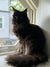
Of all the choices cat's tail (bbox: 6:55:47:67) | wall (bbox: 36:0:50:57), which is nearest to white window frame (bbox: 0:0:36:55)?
wall (bbox: 36:0:50:57)

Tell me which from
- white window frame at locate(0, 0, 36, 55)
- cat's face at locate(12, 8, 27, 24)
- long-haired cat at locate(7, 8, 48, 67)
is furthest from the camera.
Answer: white window frame at locate(0, 0, 36, 55)

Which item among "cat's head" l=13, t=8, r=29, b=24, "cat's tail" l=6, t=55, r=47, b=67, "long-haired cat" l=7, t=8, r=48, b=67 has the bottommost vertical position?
"cat's tail" l=6, t=55, r=47, b=67

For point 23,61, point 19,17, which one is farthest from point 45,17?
point 23,61

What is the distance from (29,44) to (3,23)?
20.9 inches

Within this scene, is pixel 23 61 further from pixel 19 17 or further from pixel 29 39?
pixel 19 17

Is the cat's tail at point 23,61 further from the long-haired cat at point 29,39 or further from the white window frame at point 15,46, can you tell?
the white window frame at point 15,46

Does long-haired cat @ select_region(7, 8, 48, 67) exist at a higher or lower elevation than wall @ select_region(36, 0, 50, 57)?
lower

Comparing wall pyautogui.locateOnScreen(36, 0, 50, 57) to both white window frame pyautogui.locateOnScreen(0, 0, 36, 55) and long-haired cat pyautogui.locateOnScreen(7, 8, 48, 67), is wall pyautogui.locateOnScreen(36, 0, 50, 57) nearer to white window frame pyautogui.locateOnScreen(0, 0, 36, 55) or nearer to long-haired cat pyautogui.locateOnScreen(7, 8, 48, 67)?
long-haired cat pyautogui.locateOnScreen(7, 8, 48, 67)

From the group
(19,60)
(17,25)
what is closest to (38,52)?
(19,60)

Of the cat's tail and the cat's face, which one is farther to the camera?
the cat's face

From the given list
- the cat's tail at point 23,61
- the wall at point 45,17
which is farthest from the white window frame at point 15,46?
the cat's tail at point 23,61

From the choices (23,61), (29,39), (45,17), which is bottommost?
(23,61)

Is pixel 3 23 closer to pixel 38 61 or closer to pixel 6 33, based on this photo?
pixel 6 33

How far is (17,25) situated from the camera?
3.79 ft
